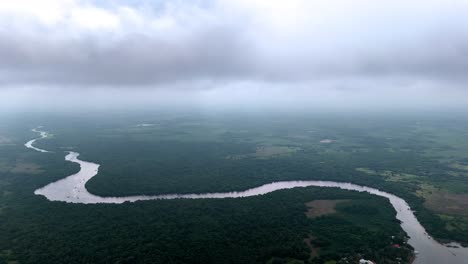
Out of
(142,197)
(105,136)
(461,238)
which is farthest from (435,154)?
(105,136)

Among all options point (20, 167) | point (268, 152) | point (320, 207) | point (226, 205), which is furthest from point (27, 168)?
point (320, 207)

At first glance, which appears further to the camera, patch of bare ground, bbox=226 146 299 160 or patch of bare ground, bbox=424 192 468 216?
patch of bare ground, bbox=226 146 299 160

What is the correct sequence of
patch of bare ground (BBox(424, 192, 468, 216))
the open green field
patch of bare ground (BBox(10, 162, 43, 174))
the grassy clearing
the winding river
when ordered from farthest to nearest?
1. patch of bare ground (BBox(10, 162, 43, 174))
2. the grassy clearing
3. patch of bare ground (BBox(424, 192, 468, 216))
4. the winding river
5. the open green field

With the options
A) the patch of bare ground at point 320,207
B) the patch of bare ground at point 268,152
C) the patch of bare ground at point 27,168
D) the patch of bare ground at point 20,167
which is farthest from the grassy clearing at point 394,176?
the patch of bare ground at point 20,167

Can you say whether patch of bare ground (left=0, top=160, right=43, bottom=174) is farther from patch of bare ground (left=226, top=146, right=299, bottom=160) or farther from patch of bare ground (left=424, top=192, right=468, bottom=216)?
patch of bare ground (left=424, top=192, right=468, bottom=216)

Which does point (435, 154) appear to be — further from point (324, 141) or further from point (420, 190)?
point (420, 190)

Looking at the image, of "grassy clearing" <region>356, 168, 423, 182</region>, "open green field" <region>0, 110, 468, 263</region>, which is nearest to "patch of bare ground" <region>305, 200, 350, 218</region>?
"open green field" <region>0, 110, 468, 263</region>

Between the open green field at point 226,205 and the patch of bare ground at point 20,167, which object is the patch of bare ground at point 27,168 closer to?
the patch of bare ground at point 20,167
